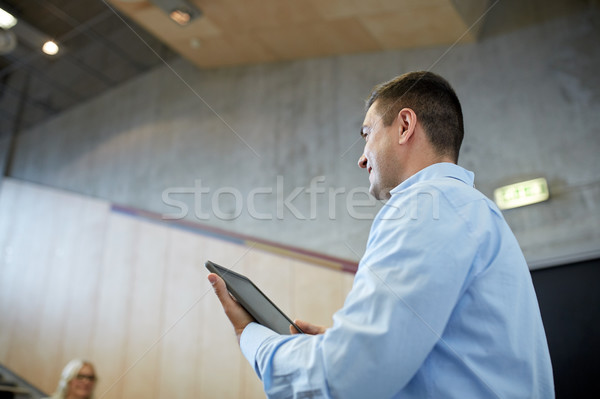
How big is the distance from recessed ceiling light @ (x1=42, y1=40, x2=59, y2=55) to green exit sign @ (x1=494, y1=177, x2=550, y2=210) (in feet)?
13.2

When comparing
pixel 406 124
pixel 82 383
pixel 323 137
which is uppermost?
pixel 323 137

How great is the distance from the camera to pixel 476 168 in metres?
3.00

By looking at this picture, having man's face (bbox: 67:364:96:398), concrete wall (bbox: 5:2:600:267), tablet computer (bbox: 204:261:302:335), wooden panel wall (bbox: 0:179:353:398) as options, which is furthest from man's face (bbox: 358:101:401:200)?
man's face (bbox: 67:364:96:398)

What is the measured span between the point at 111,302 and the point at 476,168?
303 cm

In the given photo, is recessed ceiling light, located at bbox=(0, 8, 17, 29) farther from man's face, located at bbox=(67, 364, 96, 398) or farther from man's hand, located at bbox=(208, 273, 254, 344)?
man's hand, located at bbox=(208, 273, 254, 344)

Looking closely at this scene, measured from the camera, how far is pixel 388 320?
64cm

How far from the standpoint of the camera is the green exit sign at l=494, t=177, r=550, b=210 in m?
2.76

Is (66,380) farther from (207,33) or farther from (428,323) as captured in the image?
(428,323)

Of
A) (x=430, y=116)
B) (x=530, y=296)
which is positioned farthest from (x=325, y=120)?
(x=530, y=296)

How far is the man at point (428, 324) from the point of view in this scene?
0.64m

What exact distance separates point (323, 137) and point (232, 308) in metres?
2.87

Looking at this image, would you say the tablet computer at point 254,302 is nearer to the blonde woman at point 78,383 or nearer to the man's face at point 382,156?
the man's face at point 382,156

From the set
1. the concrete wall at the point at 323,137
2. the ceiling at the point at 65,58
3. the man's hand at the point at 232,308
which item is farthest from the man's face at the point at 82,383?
the man's hand at the point at 232,308

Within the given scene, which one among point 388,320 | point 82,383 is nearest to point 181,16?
point 82,383
